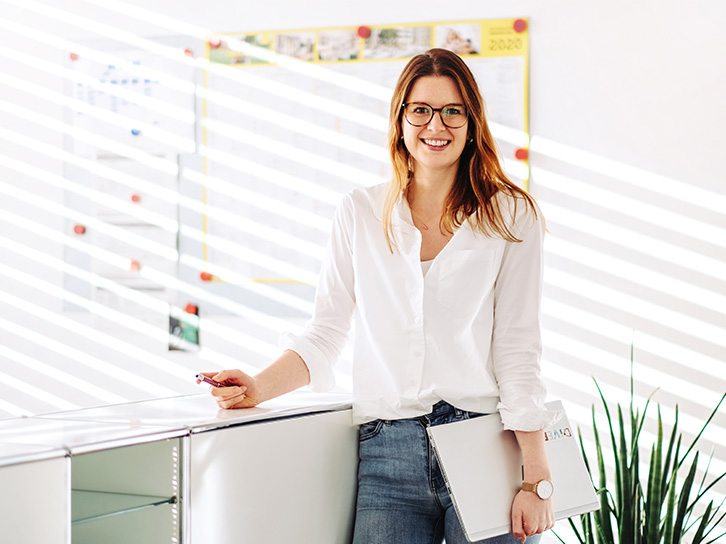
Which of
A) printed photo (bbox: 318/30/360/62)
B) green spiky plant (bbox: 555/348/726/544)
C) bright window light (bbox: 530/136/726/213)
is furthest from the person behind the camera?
printed photo (bbox: 318/30/360/62)

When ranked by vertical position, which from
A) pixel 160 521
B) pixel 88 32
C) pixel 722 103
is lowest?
pixel 160 521

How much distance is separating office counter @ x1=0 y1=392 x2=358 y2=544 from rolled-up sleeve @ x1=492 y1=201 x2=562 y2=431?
329 millimetres

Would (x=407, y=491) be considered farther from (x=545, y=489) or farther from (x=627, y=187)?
(x=627, y=187)

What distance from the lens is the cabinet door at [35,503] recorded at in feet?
3.57

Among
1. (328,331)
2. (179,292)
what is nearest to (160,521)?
(328,331)

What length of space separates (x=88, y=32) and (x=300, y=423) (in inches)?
81.7

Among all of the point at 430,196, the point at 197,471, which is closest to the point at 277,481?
the point at 197,471

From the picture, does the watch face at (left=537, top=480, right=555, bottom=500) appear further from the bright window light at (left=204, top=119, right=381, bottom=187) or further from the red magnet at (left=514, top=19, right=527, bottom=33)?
the red magnet at (left=514, top=19, right=527, bottom=33)

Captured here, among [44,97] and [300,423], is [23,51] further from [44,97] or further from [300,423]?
[300,423]

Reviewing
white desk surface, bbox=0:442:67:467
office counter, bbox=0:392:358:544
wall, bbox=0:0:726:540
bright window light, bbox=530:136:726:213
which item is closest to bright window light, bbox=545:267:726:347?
wall, bbox=0:0:726:540

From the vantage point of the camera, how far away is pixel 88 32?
3027 mm

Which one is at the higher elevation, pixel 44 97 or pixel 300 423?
pixel 44 97

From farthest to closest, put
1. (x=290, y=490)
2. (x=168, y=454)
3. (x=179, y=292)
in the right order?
(x=179, y=292)
(x=290, y=490)
(x=168, y=454)

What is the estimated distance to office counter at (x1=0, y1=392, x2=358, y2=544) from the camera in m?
1.34
